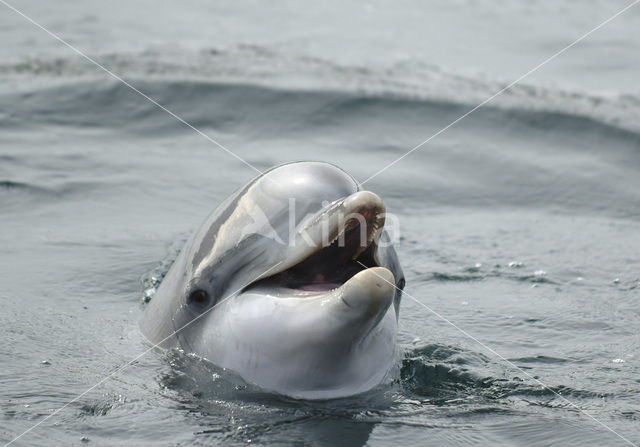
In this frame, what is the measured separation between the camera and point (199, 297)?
5.47m

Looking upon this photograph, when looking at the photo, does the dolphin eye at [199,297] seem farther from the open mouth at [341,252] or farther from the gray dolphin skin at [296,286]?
the open mouth at [341,252]

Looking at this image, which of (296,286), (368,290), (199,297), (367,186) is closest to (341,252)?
(296,286)

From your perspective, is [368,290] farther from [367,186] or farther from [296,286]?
[367,186]

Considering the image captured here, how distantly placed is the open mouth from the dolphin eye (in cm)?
34

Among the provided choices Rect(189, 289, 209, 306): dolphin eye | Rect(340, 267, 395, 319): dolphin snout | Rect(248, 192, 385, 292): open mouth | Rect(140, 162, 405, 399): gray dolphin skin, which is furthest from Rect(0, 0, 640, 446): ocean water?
Rect(340, 267, 395, 319): dolphin snout

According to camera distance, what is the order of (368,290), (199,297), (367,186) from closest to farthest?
(368,290), (199,297), (367,186)

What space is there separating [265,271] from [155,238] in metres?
3.82

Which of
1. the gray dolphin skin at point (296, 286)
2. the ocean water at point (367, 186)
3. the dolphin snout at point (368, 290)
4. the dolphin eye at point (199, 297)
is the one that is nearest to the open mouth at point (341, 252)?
the gray dolphin skin at point (296, 286)

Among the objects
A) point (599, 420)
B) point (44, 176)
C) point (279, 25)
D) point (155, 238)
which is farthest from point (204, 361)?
point (279, 25)

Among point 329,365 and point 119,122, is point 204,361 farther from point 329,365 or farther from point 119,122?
point 119,122

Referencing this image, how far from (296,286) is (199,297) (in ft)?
1.87

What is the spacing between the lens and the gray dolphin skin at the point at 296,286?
490 cm

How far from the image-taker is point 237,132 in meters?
12.1

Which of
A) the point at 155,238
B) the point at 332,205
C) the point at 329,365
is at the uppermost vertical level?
the point at 332,205
